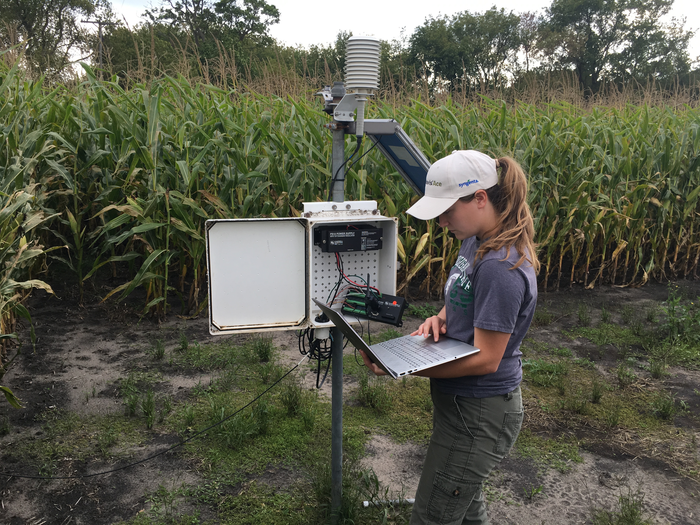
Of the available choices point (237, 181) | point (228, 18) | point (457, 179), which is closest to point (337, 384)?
point (457, 179)

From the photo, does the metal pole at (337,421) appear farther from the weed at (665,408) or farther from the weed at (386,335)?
the weed at (665,408)

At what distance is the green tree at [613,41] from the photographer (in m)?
38.4

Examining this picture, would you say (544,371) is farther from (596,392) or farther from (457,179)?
(457,179)

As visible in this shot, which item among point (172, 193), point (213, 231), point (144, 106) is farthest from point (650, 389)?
point (144, 106)

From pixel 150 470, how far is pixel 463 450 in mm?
1800

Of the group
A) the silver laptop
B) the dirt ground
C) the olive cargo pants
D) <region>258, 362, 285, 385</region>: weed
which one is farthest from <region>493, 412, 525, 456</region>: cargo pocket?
<region>258, 362, 285, 385</region>: weed

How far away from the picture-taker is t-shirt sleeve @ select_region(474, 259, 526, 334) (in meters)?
1.47

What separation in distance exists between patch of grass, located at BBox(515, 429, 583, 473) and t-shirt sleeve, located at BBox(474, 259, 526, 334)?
5.83 feet

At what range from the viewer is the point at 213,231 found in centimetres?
202

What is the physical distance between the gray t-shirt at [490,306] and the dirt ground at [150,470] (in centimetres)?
117

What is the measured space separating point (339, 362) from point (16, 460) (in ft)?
5.88

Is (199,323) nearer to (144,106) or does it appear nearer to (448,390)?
(144,106)

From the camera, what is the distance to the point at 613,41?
40.7m

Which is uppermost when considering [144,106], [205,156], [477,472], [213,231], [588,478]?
[144,106]
